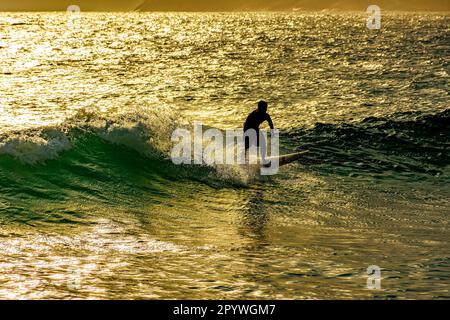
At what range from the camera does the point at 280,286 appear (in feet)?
29.3

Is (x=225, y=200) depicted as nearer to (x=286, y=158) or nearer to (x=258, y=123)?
(x=258, y=123)

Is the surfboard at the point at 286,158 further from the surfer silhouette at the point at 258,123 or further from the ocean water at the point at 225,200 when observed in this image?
the surfer silhouette at the point at 258,123

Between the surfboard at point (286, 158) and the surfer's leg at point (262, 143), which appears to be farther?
the surfboard at point (286, 158)

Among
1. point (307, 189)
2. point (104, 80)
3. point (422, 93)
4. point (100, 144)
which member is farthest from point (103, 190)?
point (104, 80)

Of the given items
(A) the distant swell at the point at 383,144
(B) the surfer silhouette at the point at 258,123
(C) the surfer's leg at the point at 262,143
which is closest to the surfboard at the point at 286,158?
(C) the surfer's leg at the point at 262,143

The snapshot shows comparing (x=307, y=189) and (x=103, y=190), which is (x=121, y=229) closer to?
(x=103, y=190)

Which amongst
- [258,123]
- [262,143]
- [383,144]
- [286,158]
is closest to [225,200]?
[262,143]

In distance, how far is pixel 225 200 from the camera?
15461mm

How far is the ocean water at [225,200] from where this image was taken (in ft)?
30.4

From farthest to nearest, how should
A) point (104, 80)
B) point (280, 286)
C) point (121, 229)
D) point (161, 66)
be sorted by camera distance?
point (161, 66) < point (104, 80) < point (121, 229) < point (280, 286)

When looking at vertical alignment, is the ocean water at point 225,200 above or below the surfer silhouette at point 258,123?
below

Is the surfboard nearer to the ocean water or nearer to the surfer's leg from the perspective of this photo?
the ocean water
